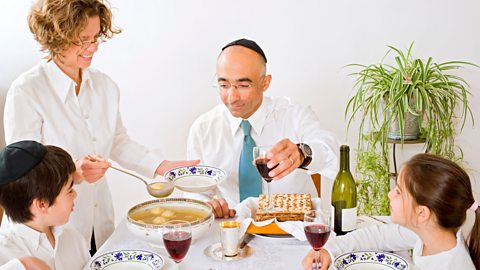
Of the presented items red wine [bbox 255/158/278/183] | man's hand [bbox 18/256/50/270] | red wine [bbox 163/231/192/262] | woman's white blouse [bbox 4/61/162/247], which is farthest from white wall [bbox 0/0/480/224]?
man's hand [bbox 18/256/50/270]

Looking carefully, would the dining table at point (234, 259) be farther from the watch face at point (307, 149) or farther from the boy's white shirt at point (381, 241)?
the watch face at point (307, 149)

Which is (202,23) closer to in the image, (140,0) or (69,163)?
(140,0)

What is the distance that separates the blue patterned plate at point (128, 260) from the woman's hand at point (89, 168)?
1.23ft

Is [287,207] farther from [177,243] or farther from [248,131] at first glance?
[248,131]

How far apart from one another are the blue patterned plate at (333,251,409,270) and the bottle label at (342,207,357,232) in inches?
7.8

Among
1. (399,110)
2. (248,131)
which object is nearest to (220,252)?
(248,131)

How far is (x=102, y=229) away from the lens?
8.50ft

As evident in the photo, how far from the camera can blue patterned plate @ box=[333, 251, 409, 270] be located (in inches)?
70.1

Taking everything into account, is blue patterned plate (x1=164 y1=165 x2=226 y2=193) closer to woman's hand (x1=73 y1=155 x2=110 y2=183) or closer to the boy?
woman's hand (x1=73 y1=155 x2=110 y2=183)

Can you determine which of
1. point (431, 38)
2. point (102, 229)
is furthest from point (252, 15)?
point (102, 229)

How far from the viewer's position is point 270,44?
11.6ft

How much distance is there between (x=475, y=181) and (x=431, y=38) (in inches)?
35.1

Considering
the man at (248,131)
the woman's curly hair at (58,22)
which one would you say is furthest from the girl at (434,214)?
the woman's curly hair at (58,22)

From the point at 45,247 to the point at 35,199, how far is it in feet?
0.52
